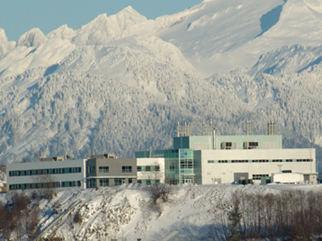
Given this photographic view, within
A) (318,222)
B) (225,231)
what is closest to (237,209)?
(225,231)

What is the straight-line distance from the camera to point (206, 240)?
198375 mm

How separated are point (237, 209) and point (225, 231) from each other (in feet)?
19.7

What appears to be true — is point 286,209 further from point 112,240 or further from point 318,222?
point 112,240

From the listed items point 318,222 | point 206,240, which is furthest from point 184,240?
point 318,222

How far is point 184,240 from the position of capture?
199750 millimetres

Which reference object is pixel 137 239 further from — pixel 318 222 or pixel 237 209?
pixel 318 222

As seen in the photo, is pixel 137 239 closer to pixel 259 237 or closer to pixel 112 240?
pixel 112 240

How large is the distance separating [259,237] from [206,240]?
12.7m

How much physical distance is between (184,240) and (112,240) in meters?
16.7

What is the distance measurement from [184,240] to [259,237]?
17863 millimetres

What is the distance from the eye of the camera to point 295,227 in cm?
19125

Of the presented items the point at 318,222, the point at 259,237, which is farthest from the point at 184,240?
the point at 318,222

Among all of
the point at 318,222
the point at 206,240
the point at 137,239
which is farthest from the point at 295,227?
the point at 137,239

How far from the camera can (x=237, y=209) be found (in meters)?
195
